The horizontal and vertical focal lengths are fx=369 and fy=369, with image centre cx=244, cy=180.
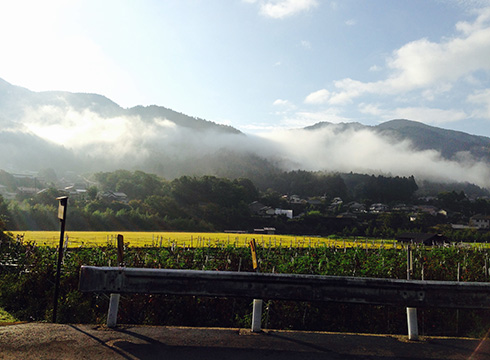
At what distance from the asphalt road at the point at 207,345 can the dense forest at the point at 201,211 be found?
3388 cm

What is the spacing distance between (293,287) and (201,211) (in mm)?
85634

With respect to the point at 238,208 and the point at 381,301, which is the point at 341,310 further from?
the point at 238,208

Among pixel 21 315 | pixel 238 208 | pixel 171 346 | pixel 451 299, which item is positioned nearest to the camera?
pixel 171 346

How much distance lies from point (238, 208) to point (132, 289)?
91272mm

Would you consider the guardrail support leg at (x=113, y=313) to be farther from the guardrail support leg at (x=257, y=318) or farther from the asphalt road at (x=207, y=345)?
the guardrail support leg at (x=257, y=318)

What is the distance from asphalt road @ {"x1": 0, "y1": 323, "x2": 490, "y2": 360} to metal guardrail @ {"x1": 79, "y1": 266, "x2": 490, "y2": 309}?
19.0 inches

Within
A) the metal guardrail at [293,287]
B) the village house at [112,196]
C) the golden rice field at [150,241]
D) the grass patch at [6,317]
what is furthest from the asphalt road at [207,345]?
the village house at [112,196]

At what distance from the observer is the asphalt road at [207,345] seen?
4035mm

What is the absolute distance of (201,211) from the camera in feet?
294

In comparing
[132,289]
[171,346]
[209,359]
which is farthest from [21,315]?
[209,359]

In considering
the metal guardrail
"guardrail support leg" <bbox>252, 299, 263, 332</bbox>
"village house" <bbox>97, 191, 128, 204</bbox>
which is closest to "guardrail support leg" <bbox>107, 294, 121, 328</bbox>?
the metal guardrail

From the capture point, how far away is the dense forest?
62625 millimetres

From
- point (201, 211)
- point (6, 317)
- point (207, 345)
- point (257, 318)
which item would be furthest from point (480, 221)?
point (207, 345)

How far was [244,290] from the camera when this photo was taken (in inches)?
193
